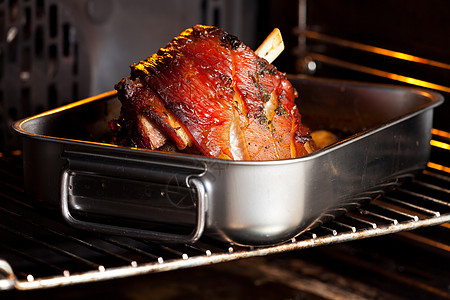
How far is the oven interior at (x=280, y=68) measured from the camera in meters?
1.72

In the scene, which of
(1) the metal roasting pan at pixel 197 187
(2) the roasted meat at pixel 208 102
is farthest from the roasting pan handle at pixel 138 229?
(2) the roasted meat at pixel 208 102

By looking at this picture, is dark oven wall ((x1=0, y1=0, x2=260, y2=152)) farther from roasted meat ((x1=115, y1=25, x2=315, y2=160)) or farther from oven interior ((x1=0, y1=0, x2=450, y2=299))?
roasted meat ((x1=115, y1=25, x2=315, y2=160))

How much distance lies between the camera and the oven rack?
103 centimetres

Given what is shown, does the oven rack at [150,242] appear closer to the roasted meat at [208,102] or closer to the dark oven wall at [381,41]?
the roasted meat at [208,102]

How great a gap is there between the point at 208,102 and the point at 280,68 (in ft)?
3.43

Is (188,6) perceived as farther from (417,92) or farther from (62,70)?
(417,92)

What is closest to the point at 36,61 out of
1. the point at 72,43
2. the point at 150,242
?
the point at 72,43

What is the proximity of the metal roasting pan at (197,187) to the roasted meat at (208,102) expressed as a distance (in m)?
0.13

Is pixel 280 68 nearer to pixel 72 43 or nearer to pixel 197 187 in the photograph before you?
pixel 72 43

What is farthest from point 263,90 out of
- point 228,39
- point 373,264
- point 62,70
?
point 373,264

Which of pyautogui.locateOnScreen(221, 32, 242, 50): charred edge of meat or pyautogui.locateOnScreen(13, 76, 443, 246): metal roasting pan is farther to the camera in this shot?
pyautogui.locateOnScreen(221, 32, 242, 50): charred edge of meat

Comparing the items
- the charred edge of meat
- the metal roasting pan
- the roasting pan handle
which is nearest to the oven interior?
the metal roasting pan

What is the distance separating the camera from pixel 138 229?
3.79 ft

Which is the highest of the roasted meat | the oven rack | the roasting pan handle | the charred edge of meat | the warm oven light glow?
the charred edge of meat
